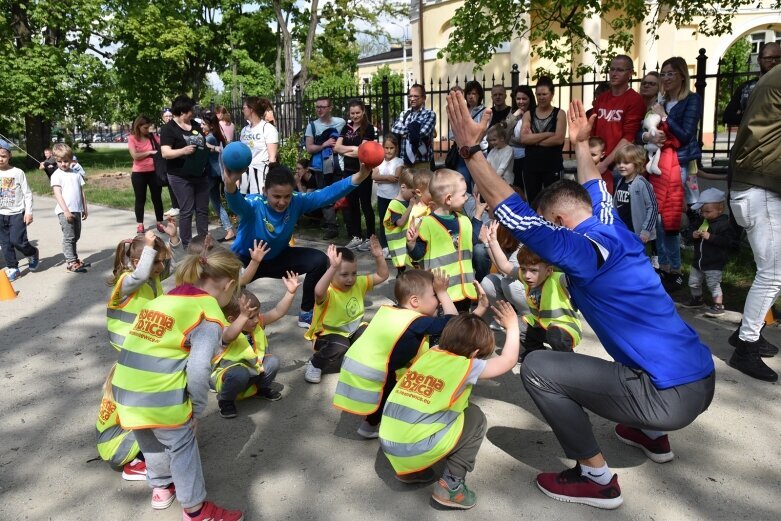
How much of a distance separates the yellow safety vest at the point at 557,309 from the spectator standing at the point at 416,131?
14.1 feet

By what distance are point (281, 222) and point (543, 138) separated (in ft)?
11.9

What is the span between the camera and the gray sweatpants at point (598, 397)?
2.93 m

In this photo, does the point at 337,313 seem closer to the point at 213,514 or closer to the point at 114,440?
the point at 114,440

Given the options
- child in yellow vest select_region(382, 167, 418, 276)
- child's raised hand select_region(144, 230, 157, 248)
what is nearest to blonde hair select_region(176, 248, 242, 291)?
child's raised hand select_region(144, 230, 157, 248)

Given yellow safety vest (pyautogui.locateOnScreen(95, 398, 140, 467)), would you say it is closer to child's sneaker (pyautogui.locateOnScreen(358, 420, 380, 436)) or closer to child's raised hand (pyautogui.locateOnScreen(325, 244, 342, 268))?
child's sneaker (pyautogui.locateOnScreen(358, 420, 380, 436))

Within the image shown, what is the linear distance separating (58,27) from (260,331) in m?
25.4

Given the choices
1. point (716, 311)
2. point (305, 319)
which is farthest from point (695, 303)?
point (305, 319)

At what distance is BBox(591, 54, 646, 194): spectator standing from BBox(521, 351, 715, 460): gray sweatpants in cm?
412

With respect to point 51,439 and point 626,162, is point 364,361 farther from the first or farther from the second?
point 626,162

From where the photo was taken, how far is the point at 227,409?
13.3ft

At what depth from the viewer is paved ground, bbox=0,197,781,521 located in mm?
3076

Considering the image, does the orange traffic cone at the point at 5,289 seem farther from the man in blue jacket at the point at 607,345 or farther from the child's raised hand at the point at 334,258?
the man in blue jacket at the point at 607,345

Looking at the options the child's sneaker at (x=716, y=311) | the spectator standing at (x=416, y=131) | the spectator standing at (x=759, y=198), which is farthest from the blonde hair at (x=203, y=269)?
the spectator standing at (x=416, y=131)

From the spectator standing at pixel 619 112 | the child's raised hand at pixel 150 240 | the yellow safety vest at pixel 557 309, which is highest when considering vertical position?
the spectator standing at pixel 619 112
